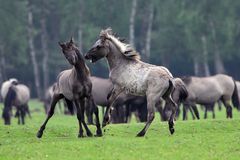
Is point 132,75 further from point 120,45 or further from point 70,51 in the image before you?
point 70,51

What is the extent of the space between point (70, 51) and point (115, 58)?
1237 millimetres

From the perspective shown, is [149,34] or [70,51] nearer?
[70,51]

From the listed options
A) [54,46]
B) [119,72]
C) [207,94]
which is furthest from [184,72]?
[119,72]

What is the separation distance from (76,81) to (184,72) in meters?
61.0

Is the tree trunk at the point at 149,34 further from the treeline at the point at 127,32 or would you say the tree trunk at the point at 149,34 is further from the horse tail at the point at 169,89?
the horse tail at the point at 169,89

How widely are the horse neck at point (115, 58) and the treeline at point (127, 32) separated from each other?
158 feet

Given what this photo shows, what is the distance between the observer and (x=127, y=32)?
251 ft

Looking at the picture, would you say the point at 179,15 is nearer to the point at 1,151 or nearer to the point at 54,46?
the point at 54,46

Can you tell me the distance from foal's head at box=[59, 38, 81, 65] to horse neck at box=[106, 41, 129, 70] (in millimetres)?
947

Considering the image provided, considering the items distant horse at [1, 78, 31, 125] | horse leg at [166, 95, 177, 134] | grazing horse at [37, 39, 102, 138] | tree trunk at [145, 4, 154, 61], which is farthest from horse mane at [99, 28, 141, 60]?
tree trunk at [145, 4, 154, 61]

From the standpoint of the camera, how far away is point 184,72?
264ft

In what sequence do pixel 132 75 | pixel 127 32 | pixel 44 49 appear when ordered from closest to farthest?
pixel 132 75, pixel 44 49, pixel 127 32

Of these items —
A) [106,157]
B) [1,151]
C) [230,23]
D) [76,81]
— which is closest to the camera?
[106,157]

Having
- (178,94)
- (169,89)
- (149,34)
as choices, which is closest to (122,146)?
(169,89)
